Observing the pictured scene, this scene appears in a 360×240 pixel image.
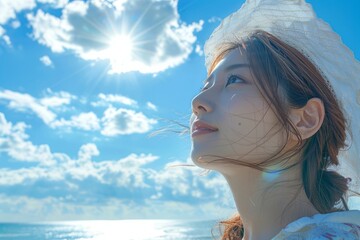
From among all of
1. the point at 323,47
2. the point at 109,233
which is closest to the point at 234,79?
the point at 323,47

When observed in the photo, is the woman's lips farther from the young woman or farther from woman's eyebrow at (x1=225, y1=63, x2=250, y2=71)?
woman's eyebrow at (x1=225, y1=63, x2=250, y2=71)

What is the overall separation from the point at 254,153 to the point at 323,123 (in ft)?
→ 1.61

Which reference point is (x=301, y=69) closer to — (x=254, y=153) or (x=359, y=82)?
(x=359, y=82)

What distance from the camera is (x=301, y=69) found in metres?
2.44

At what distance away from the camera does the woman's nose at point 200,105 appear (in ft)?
7.66

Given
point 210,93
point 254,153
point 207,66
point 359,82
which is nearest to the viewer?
point 254,153

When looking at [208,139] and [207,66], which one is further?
[207,66]

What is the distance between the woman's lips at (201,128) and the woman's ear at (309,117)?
0.44m

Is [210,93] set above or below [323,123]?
above

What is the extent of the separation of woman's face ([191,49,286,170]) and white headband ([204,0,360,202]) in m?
0.44

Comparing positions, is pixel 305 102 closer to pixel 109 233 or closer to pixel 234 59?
pixel 234 59

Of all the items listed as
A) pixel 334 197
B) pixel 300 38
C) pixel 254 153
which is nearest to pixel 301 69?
pixel 300 38

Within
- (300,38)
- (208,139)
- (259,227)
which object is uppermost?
(300,38)

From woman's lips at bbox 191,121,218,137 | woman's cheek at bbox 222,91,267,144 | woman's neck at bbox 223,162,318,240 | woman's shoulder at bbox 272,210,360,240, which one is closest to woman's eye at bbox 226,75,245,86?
woman's cheek at bbox 222,91,267,144
